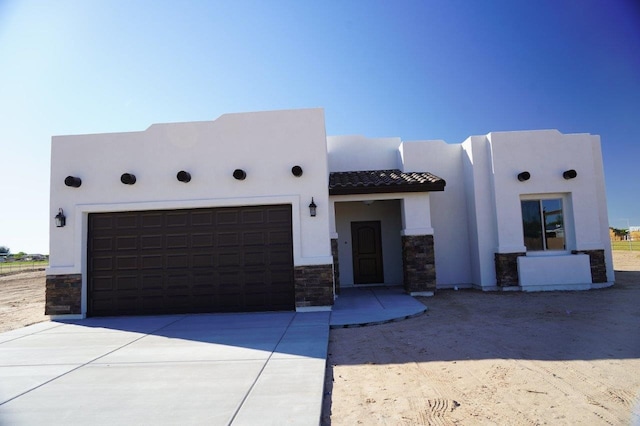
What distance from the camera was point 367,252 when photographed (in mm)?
13031

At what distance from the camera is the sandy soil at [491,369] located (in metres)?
3.63

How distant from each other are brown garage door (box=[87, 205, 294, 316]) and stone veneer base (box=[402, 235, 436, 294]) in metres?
3.67

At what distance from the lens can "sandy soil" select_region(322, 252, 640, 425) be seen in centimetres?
363

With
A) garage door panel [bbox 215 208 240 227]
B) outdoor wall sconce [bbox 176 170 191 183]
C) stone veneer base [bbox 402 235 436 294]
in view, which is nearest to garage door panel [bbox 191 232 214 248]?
garage door panel [bbox 215 208 240 227]

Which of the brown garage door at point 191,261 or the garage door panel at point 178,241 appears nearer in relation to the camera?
the brown garage door at point 191,261

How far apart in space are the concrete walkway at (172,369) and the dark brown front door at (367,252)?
14.4 ft

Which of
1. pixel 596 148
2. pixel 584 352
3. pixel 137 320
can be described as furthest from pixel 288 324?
pixel 596 148

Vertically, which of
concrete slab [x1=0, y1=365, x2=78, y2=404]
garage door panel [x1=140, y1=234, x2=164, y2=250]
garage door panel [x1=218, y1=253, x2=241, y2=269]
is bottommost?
concrete slab [x1=0, y1=365, x2=78, y2=404]

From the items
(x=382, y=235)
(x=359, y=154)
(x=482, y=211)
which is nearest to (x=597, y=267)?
(x=482, y=211)

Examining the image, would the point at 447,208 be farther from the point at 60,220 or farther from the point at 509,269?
the point at 60,220

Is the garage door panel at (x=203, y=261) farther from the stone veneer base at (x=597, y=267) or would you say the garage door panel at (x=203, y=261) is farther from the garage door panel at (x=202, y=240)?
the stone veneer base at (x=597, y=267)

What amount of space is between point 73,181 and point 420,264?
9.31 m

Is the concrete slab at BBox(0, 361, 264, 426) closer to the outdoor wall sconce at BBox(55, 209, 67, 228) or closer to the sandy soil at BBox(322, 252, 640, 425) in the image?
the sandy soil at BBox(322, 252, 640, 425)

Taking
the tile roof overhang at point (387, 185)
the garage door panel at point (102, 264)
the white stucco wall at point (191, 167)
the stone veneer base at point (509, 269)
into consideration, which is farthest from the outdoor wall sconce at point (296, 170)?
the stone veneer base at point (509, 269)
